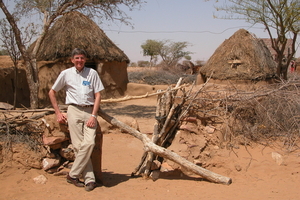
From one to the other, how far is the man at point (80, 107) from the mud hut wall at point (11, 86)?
21.9ft

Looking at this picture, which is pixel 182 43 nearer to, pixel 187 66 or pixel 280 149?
pixel 187 66

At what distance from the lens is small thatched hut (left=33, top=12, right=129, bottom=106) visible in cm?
977

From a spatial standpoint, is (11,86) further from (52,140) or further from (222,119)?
(222,119)

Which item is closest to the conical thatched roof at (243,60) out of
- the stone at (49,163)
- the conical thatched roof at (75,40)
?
the conical thatched roof at (75,40)

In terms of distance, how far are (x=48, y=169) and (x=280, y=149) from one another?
3.39 metres

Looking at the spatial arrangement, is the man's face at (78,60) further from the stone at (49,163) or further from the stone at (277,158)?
the stone at (277,158)

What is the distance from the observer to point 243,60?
33.8 ft

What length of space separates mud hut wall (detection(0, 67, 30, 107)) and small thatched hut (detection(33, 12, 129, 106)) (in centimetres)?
56

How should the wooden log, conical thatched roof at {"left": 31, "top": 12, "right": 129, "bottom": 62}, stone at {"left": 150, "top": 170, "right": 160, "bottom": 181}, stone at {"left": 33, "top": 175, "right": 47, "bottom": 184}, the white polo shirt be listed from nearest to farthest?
the white polo shirt < stone at {"left": 33, "top": 175, "right": 47, "bottom": 184} < the wooden log < stone at {"left": 150, "top": 170, "right": 160, "bottom": 181} < conical thatched roof at {"left": 31, "top": 12, "right": 129, "bottom": 62}

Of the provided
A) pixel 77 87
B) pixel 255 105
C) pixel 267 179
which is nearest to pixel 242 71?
pixel 255 105

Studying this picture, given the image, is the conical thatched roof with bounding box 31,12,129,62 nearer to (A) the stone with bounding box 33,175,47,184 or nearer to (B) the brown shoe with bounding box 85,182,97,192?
(A) the stone with bounding box 33,175,47,184

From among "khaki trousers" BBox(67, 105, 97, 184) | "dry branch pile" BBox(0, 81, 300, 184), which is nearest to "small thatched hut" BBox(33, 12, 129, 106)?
"dry branch pile" BBox(0, 81, 300, 184)

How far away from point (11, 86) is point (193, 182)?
25.8 feet

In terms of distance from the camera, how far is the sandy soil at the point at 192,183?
122 inches
